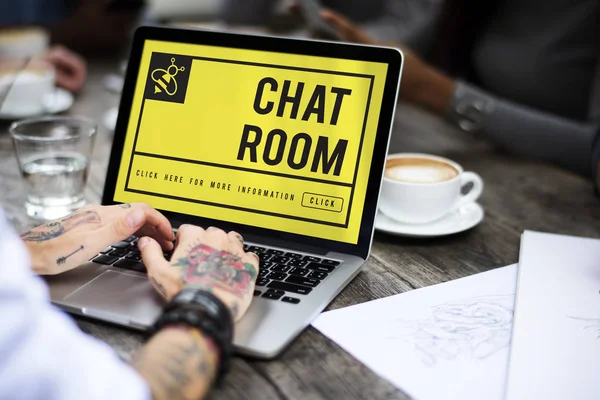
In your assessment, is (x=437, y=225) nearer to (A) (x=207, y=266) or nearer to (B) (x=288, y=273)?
(B) (x=288, y=273)

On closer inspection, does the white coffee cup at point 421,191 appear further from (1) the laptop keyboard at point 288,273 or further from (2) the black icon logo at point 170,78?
(2) the black icon logo at point 170,78

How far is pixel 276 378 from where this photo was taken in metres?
0.54

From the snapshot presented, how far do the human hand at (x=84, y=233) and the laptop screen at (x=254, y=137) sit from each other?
104 millimetres

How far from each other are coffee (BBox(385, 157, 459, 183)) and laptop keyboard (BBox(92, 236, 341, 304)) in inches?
8.2

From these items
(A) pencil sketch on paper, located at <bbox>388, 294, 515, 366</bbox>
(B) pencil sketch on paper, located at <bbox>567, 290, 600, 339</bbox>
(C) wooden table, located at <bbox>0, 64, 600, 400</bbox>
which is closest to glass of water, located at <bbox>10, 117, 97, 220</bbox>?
(C) wooden table, located at <bbox>0, 64, 600, 400</bbox>

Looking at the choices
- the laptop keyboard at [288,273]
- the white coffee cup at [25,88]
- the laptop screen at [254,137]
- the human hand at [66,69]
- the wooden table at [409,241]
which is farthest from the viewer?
the human hand at [66,69]

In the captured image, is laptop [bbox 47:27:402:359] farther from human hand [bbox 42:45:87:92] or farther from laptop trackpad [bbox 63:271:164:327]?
human hand [bbox 42:45:87:92]

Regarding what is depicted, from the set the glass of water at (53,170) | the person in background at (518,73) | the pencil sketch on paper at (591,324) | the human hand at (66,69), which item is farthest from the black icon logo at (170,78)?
the human hand at (66,69)

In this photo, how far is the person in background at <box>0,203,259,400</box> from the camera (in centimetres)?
44

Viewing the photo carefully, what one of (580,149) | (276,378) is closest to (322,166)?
(276,378)

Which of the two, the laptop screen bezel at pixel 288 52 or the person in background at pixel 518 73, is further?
the person in background at pixel 518 73

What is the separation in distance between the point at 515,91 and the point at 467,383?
1.39 meters

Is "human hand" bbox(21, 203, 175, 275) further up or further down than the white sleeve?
further down

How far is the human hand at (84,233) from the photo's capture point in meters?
0.66
